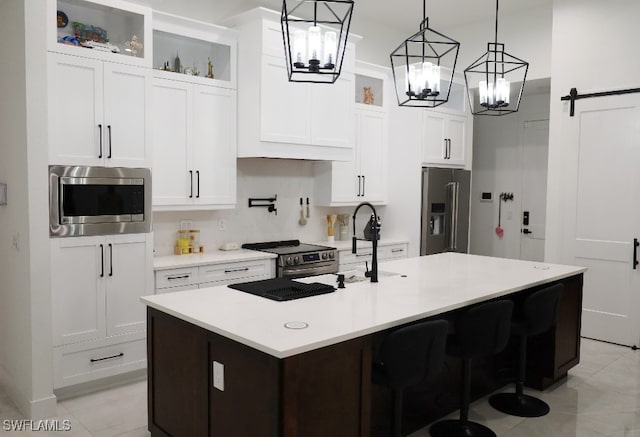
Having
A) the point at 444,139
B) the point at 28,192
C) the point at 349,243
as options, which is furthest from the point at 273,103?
the point at 444,139

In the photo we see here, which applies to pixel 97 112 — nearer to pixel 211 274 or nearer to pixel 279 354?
pixel 211 274

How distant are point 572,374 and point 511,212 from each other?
331 cm

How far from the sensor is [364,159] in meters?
5.88

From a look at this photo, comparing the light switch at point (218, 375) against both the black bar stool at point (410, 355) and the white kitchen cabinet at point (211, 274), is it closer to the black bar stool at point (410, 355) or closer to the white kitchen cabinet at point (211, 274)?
the black bar stool at point (410, 355)

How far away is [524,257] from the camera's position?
7082 mm

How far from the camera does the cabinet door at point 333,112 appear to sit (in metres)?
5.06

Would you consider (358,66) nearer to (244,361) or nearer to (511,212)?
(511,212)

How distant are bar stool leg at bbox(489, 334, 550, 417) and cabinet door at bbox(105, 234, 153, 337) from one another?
262 cm

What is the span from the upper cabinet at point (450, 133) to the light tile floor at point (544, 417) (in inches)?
112

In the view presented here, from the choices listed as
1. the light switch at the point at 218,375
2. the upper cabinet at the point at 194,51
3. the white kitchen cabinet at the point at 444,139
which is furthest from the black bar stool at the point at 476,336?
the white kitchen cabinet at the point at 444,139

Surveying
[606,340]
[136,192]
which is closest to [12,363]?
[136,192]

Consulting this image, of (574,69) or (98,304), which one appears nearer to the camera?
(98,304)

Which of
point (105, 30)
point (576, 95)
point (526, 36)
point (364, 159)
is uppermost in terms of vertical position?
point (526, 36)

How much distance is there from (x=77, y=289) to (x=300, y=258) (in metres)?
1.94
